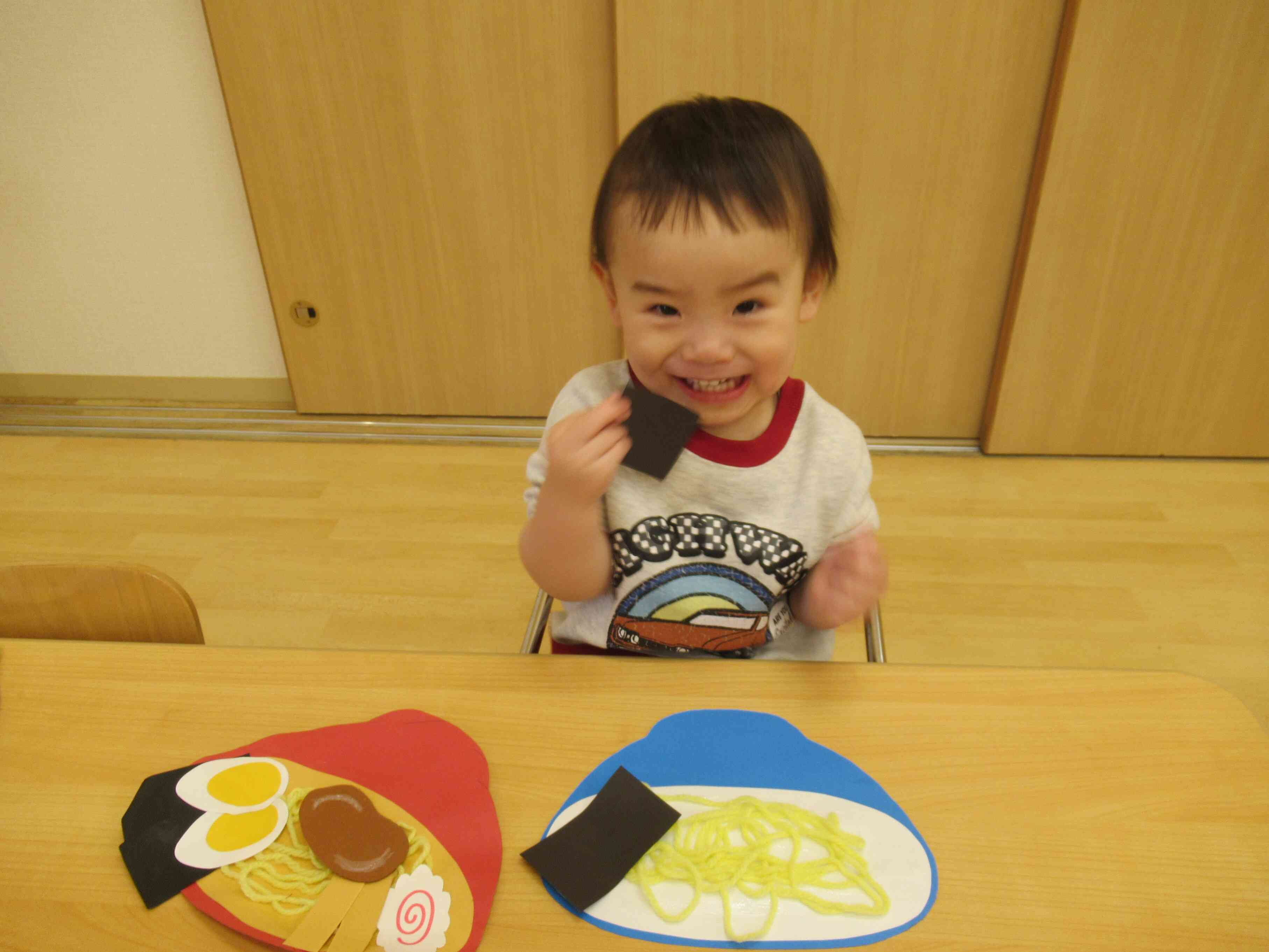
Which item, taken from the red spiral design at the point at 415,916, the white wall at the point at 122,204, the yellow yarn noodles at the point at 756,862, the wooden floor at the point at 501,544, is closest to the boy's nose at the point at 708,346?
the yellow yarn noodles at the point at 756,862

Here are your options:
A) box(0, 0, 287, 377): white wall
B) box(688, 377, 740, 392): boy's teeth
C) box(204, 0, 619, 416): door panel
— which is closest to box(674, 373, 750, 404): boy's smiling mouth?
box(688, 377, 740, 392): boy's teeth

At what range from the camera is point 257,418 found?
8.60 ft

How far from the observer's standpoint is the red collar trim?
0.87m

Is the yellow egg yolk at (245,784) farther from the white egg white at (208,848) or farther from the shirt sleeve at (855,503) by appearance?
the shirt sleeve at (855,503)

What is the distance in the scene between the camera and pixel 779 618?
2.99 ft

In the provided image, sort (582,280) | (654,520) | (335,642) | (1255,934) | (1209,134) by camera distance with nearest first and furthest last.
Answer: (1255,934)
(654,520)
(335,642)
(1209,134)
(582,280)

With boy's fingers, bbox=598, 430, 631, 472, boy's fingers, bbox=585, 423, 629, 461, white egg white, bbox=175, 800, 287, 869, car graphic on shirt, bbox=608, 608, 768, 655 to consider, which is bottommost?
car graphic on shirt, bbox=608, 608, 768, 655

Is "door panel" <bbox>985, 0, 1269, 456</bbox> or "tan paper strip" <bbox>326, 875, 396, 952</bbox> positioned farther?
"door panel" <bbox>985, 0, 1269, 456</bbox>

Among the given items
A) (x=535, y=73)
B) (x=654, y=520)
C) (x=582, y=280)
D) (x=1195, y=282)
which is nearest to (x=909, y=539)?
(x=1195, y=282)

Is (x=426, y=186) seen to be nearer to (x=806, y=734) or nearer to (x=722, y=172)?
(x=722, y=172)

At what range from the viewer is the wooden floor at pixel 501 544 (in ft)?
5.78

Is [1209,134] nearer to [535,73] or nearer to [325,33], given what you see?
[535,73]

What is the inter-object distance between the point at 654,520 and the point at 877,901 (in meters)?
0.42

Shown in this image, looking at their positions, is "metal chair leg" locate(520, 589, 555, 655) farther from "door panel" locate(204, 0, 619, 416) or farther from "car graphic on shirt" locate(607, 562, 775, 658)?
"door panel" locate(204, 0, 619, 416)
